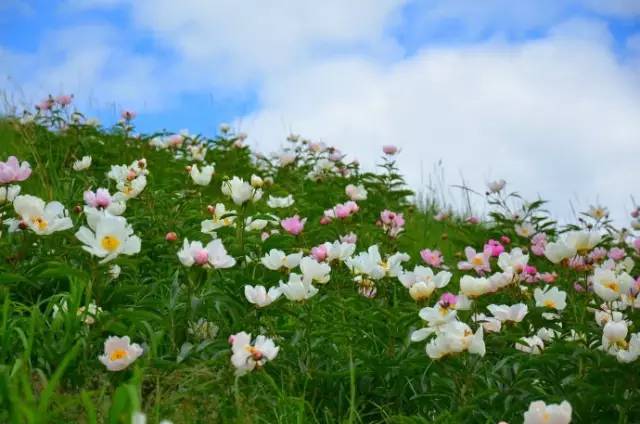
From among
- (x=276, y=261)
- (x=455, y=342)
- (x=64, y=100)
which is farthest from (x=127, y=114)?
(x=455, y=342)

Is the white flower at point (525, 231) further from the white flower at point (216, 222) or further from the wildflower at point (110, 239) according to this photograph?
the wildflower at point (110, 239)

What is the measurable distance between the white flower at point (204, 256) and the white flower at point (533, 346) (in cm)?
92

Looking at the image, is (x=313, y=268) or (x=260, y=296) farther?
(x=313, y=268)

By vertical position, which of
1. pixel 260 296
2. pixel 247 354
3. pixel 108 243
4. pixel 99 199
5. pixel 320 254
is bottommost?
pixel 247 354

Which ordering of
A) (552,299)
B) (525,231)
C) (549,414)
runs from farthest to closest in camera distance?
(525,231) → (552,299) → (549,414)

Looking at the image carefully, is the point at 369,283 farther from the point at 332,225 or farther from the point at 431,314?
the point at 332,225

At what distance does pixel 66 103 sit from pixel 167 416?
4.66m

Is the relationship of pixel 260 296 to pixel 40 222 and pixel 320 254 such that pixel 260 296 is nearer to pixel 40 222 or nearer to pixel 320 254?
pixel 320 254

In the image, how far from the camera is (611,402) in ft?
7.32

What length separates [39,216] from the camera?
2.78 metres

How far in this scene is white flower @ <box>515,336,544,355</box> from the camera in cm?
253

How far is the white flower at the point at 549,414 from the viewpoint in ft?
5.85

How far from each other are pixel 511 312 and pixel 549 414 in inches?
32.1

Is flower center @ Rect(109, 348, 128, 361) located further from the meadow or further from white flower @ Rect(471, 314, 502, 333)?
white flower @ Rect(471, 314, 502, 333)
